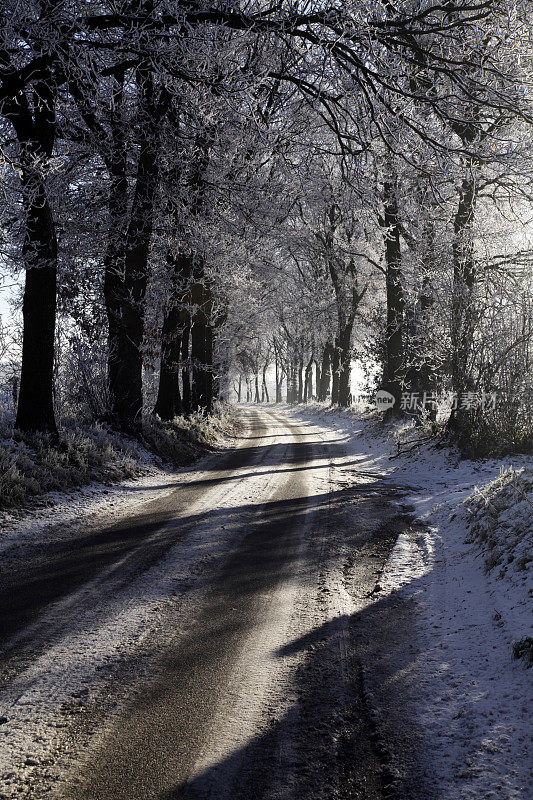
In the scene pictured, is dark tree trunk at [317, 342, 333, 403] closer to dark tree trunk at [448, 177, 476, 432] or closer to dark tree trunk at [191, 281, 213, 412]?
dark tree trunk at [191, 281, 213, 412]

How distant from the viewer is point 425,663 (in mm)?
3549

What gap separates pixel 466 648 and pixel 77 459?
7.29 meters

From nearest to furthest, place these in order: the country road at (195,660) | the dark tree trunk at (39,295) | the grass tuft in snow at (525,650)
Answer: the country road at (195,660), the grass tuft in snow at (525,650), the dark tree trunk at (39,295)

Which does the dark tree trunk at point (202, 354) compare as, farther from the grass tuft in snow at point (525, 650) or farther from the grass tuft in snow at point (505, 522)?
the grass tuft in snow at point (525, 650)

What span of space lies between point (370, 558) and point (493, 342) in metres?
7.09

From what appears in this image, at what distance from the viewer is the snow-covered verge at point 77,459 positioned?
7.46 meters

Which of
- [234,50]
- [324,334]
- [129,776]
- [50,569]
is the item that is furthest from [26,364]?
[324,334]

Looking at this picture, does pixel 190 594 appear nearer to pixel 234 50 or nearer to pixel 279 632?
pixel 279 632

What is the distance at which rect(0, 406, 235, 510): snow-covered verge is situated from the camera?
24.5 ft

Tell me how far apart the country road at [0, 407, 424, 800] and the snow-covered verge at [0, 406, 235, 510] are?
134 cm

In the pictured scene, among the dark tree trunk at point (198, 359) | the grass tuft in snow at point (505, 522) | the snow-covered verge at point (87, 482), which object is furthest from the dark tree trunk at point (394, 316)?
the grass tuft in snow at point (505, 522)

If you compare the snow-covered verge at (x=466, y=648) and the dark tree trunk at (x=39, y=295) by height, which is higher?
the dark tree trunk at (x=39, y=295)

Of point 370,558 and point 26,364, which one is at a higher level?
point 26,364

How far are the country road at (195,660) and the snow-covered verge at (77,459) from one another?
4.40 feet
